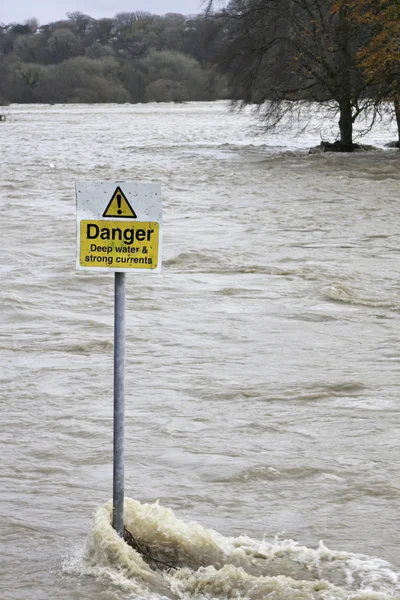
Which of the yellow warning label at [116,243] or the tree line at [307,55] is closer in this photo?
the yellow warning label at [116,243]

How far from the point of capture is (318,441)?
21.9ft

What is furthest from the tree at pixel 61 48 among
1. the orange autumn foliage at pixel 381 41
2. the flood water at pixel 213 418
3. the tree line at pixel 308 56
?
the flood water at pixel 213 418

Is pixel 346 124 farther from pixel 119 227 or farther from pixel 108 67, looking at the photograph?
pixel 108 67

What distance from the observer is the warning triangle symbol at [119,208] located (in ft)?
15.4

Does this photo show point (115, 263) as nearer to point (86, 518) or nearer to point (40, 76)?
point (86, 518)

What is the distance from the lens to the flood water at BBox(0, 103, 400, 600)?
4.95 meters

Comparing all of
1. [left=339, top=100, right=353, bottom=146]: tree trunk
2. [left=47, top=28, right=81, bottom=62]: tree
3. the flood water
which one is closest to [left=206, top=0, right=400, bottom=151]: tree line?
[left=339, top=100, right=353, bottom=146]: tree trunk

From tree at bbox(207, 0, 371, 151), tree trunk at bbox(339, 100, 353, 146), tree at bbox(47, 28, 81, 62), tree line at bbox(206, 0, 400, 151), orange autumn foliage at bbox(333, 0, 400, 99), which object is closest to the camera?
orange autumn foliage at bbox(333, 0, 400, 99)

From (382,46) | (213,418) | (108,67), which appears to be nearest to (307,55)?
(382,46)

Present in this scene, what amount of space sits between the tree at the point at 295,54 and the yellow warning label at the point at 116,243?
94.0ft

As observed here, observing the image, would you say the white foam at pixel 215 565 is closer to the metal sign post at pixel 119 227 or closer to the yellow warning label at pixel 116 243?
the metal sign post at pixel 119 227

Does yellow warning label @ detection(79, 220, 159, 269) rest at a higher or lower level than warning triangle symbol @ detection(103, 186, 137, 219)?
lower

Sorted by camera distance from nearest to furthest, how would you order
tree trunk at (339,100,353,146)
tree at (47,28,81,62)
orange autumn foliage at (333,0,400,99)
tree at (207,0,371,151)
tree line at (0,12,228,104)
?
orange autumn foliage at (333,0,400,99) → tree at (207,0,371,151) → tree trunk at (339,100,353,146) → tree line at (0,12,228,104) → tree at (47,28,81,62)

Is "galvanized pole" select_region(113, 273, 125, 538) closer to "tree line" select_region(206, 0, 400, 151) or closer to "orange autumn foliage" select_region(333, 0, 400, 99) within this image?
"orange autumn foliage" select_region(333, 0, 400, 99)
